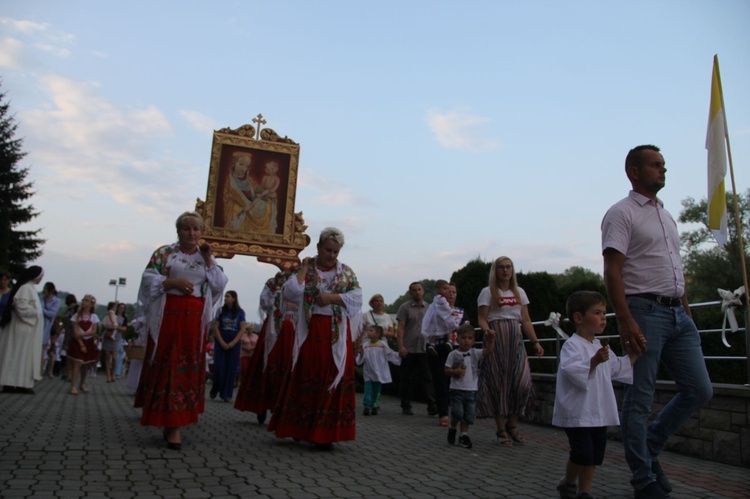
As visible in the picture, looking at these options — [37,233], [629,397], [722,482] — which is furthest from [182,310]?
[37,233]

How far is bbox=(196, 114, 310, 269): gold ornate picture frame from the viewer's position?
2225cm

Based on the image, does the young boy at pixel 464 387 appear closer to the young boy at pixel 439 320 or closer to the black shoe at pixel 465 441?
the black shoe at pixel 465 441

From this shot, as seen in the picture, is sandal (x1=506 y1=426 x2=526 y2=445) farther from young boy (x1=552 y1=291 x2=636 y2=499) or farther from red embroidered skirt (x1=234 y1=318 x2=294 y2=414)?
young boy (x1=552 y1=291 x2=636 y2=499)

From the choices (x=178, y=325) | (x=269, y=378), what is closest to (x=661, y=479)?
(x=178, y=325)

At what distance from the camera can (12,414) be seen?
8398 millimetres

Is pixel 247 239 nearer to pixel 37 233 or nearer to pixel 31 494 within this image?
pixel 31 494

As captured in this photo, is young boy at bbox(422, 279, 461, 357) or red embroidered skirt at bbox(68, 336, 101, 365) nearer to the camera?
young boy at bbox(422, 279, 461, 357)

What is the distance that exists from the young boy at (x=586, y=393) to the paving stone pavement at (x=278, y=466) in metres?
0.47

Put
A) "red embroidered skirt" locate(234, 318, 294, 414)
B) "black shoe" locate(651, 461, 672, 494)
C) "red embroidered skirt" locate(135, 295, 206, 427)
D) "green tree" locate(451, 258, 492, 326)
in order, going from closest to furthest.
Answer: "black shoe" locate(651, 461, 672, 494)
"red embroidered skirt" locate(135, 295, 206, 427)
"red embroidered skirt" locate(234, 318, 294, 414)
"green tree" locate(451, 258, 492, 326)

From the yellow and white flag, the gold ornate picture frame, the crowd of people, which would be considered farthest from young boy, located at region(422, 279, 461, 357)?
the gold ornate picture frame

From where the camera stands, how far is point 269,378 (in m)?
8.47

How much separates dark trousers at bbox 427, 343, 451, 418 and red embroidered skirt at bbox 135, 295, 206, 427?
414 centimetres

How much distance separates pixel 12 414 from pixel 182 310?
351 centimetres

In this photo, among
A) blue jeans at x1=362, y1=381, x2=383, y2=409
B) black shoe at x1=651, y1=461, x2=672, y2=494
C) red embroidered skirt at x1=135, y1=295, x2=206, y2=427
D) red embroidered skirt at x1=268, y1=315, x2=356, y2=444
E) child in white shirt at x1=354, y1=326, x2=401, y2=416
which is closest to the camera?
black shoe at x1=651, y1=461, x2=672, y2=494
